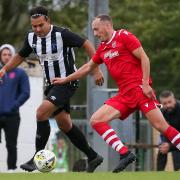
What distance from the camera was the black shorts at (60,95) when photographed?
1419 centimetres

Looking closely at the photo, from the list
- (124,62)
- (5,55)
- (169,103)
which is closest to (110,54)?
(124,62)

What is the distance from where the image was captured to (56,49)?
14445mm

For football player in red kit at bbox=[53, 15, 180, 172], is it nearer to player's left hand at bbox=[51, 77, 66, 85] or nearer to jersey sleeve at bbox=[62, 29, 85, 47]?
player's left hand at bbox=[51, 77, 66, 85]

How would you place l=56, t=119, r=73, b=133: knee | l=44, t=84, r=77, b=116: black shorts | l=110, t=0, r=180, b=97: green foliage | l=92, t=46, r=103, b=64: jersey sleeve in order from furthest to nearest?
l=110, t=0, r=180, b=97: green foliage, l=56, t=119, r=73, b=133: knee, l=44, t=84, r=77, b=116: black shorts, l=92, t=46, r=103, b=64: jersey sleeve

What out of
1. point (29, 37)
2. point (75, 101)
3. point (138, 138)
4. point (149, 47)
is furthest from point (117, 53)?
point (149, 47)

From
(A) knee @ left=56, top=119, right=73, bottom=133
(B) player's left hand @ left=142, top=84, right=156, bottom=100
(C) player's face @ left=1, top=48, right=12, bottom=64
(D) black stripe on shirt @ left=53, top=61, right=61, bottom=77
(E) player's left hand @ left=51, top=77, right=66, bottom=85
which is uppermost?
(C) player's face @ left=1, top=48, right=12, bottom=64

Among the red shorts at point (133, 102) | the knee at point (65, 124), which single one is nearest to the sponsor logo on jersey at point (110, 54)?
the red shorts at point (133, 102)

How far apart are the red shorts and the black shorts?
0.88m

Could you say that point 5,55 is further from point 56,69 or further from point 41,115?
point 41,115

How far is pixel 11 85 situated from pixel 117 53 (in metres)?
4.22

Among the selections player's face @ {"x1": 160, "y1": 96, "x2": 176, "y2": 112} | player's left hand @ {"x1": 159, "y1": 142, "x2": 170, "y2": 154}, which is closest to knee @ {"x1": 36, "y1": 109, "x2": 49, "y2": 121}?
player's left hand @ {"x1": 159, "y1": 142, "x2": 170, "y2": 154}

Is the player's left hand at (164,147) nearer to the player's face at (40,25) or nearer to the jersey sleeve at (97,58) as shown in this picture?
the jersey sleeve at (97,58)

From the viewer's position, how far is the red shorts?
1345 cm

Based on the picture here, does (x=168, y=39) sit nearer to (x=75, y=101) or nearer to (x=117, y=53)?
(x=75, y=101)
